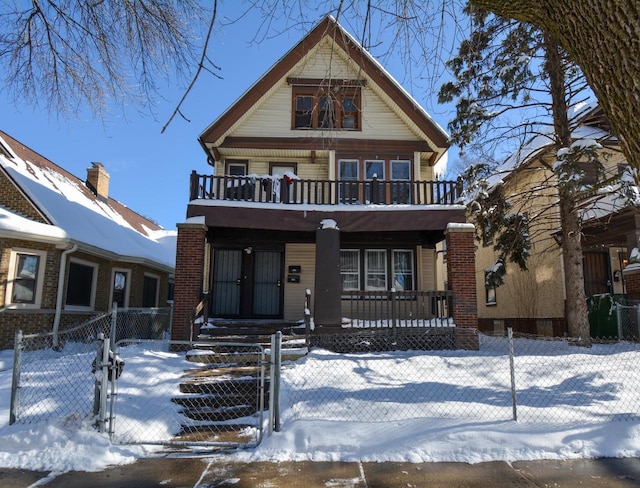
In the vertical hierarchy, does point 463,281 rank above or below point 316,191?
below

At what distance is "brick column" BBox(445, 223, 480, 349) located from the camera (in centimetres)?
1098

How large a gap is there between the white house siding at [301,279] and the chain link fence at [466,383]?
132 inches

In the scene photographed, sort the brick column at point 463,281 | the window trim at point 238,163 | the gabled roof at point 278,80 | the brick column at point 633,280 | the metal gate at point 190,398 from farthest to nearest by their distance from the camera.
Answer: the window trim at point 238,163 < the gabled roof at point 278,80 < the brick column at point 633,280 < the brick column at point 463,281 < the metal gate at point 190,398

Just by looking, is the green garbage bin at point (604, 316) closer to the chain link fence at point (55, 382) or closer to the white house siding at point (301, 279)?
the white house siding at point (301, 279)

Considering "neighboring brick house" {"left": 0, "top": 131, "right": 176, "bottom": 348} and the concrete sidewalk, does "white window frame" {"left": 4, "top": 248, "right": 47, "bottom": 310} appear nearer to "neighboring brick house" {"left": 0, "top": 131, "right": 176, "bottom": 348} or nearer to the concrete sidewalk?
"neighboring brick house" {"left": 0, "top": 131, "right": 176, "bottom": 348}

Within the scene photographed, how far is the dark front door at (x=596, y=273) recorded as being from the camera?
1659 centimetres

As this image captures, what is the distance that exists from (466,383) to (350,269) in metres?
6.77

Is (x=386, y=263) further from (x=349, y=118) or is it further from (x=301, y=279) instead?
(x=349, y=118)

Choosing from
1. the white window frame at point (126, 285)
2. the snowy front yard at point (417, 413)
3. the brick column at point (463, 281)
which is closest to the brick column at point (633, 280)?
the snowy front yard at point (417, 413)

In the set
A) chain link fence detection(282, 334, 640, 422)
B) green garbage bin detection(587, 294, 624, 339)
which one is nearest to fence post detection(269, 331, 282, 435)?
chain link fence detection(282, 334, 640, 422)

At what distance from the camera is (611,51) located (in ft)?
7.13

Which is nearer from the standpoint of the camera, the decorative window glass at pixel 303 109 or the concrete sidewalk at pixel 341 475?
the concrete sidewalk at pixel 341 475

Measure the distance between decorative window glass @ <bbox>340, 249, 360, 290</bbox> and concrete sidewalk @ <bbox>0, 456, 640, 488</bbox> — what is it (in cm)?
956

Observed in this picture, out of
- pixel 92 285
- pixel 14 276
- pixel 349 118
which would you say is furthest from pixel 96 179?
pixel 349 118
